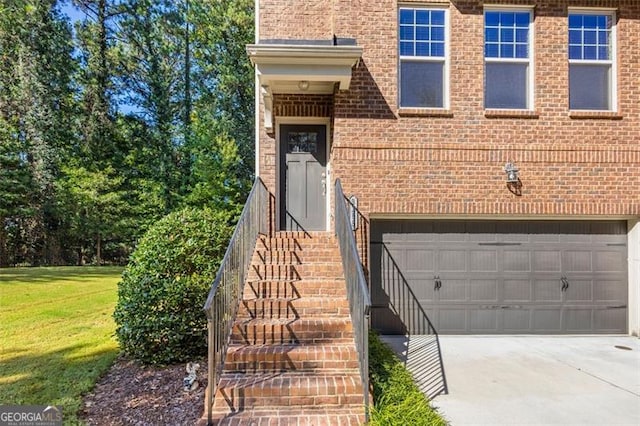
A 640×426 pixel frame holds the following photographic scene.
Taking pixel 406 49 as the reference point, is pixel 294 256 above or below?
below

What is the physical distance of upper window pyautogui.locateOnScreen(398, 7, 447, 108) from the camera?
20.4 feet

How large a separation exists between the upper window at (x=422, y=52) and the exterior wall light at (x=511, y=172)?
4.92ft

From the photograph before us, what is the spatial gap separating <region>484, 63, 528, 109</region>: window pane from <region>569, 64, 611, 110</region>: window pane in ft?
2.78

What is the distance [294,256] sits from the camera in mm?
5727

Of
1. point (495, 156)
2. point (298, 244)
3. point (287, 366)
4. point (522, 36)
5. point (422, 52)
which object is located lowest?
point (287, 366)

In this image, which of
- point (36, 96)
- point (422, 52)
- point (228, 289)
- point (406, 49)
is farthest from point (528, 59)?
point (36, 96)

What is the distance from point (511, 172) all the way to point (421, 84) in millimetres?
2146

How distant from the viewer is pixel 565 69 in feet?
20.4

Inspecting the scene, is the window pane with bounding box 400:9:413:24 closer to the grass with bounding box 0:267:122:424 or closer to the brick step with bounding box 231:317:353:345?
the brick step with bounding box 231:317:353:345

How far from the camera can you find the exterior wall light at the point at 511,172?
601 centimetres

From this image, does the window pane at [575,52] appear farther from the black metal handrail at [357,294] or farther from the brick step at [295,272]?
the brick step at [295,272]

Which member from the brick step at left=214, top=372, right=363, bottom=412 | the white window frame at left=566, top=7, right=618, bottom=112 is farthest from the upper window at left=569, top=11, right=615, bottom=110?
the brick step at left=214, top=372, right=363, bottom=412

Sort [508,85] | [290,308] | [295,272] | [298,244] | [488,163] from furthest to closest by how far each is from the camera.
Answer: [508,85] → [488,163] → [298,244] → [295,272] → [290,308]

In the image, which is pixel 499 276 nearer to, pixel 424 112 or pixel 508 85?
pixel 424 112
